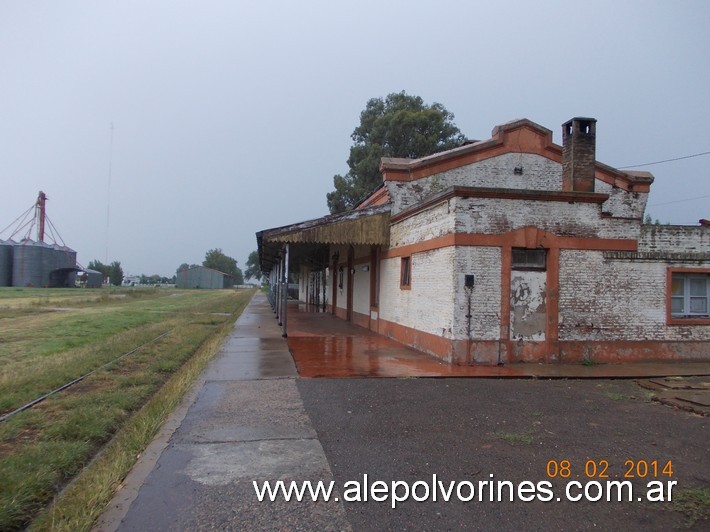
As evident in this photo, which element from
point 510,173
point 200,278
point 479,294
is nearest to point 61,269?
point 200,278

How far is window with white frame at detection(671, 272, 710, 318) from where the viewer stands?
11266mm

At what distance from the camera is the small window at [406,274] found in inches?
511

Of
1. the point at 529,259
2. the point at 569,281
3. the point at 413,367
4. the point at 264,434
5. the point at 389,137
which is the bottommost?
the point at 264,434

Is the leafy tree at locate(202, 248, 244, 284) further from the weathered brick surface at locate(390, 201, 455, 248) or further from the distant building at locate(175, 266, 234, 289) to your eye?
the weathered brick surface at locate(390, 201, 455, 248)

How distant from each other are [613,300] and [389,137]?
31.8 m

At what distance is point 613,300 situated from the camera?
10.7 m

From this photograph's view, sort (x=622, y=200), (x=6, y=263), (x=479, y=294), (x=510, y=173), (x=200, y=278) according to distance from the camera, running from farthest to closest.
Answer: (x=200, y=278)
(x=6, y=263)
(x=622, y=200)
(x=510, y=173)
(x=479, y=294)

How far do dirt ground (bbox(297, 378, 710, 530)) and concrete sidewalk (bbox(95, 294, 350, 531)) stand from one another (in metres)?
0.30

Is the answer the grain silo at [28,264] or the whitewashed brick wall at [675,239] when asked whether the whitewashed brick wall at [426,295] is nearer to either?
the whitewashed brick wall at [675,239]

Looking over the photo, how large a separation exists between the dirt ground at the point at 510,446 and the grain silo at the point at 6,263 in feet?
246

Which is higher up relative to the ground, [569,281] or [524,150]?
[524,150]

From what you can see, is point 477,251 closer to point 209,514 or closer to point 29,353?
point 209,514

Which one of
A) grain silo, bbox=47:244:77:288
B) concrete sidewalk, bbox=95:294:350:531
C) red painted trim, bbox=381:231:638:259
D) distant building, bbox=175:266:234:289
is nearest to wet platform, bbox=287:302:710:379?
concrete sidewalk, bbox=95:294:350:531

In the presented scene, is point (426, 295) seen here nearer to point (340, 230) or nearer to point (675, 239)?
point (340, 230)
